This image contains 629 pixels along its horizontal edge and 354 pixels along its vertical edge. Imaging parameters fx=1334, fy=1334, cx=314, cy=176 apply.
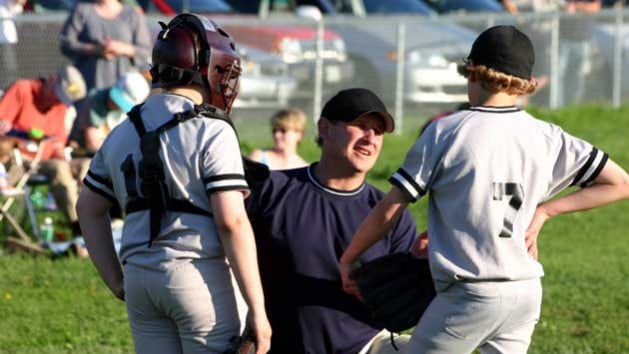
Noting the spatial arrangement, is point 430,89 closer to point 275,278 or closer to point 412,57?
point 412,57

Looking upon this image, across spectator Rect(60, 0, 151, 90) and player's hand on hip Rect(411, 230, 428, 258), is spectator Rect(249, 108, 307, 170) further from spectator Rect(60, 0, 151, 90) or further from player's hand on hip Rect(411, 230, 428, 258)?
player's hand on hip Rect(411, 230, 428, 258)

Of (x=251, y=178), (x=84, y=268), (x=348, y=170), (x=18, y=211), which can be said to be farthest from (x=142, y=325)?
(x=18, y=211)

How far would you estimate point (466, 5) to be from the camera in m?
22.5

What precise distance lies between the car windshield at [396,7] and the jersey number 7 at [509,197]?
1699 cm

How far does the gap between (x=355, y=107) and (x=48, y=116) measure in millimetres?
7358

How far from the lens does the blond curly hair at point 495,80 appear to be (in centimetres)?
457

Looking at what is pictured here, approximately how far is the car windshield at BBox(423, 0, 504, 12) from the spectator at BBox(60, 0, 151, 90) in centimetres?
1051

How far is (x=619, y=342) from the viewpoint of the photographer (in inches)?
302

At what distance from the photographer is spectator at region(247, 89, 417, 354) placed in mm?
5047

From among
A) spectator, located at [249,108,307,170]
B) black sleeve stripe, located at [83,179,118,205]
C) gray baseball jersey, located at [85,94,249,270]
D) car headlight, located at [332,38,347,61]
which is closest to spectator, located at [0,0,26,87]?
car headlight, located at [332,38,347,61]

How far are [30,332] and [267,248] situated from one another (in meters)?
3.35

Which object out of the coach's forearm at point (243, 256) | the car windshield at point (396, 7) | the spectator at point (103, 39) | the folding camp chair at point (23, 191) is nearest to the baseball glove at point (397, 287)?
the coach's forearm at point (243, 256)

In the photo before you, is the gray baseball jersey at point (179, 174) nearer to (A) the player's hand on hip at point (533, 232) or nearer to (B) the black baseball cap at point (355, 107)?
(B) the black baseball cap at point (355, 107)

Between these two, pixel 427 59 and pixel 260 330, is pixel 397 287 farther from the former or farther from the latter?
pixel 427 59
